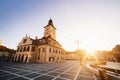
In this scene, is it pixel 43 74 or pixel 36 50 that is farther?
pixel 36 50

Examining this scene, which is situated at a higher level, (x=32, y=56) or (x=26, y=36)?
(x=26, y=36)

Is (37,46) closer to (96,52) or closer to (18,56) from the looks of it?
(18,56)

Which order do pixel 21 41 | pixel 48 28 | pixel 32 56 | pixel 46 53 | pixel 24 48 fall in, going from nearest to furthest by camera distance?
1. pixel 46 53
2. pixel 32 56
3. pixel 24 48
4. pixel 21 41
5. pixel 48 28

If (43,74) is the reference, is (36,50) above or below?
above

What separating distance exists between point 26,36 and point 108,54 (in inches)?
2484

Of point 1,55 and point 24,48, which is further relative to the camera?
point 1,55

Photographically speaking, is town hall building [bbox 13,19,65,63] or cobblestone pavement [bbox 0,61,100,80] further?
town hall building [bbox 13,19,65,63]

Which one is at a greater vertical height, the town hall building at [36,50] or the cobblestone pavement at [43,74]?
the town hall building at [36,50]

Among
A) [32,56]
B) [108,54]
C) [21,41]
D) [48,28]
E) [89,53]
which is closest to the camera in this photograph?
[32,56]

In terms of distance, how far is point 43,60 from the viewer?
2936cm

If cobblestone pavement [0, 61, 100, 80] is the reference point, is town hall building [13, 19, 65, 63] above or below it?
above

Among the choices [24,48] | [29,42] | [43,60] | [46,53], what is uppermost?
[29,42]

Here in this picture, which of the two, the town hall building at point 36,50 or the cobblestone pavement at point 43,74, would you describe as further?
the town hall building at point 36,50

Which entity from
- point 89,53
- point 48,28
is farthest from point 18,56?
point 89,53
